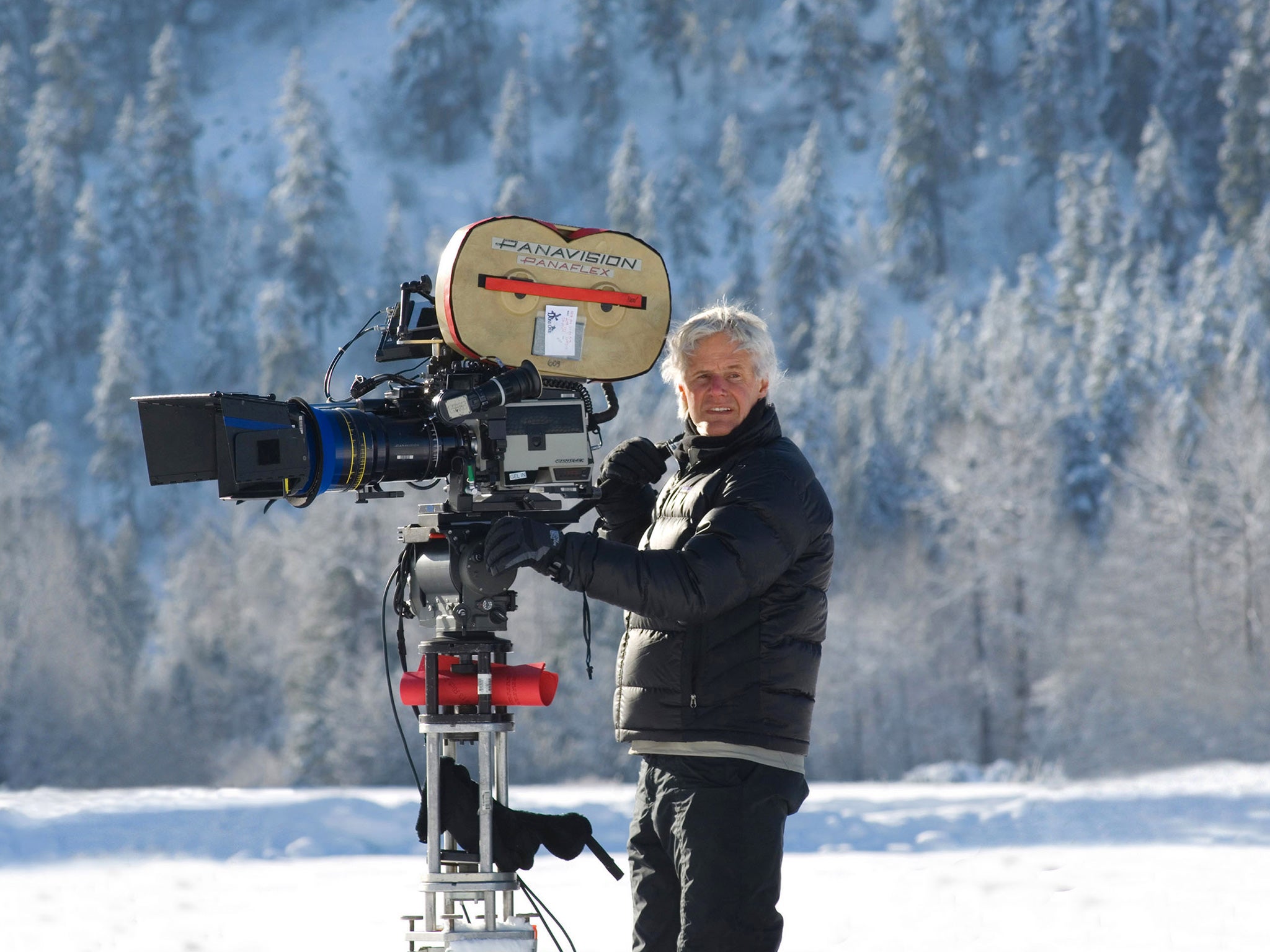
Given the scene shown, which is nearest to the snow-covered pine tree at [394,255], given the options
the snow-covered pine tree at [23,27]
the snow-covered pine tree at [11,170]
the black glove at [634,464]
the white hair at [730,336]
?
the snow-covered pine tree at [11,170]

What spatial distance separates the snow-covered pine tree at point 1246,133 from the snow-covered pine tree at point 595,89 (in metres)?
32.9

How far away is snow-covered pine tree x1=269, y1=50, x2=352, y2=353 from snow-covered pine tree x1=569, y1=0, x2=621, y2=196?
15.3 metres

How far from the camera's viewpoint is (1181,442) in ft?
148

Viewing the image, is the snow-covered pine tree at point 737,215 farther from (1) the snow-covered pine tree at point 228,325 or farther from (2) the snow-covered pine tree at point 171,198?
(2) the snow-covered pine tree at point 171,198

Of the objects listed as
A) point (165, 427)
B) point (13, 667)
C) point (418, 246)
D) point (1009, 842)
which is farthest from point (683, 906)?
point (418, 246)

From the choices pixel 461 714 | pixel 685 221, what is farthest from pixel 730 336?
pixel 685 221

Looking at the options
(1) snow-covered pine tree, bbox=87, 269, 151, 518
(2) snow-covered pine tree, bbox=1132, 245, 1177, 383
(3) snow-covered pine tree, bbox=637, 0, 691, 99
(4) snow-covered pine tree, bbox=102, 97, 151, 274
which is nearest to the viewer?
(2) snow-covered pine tree, bbox=1132, 245, 1177, 383

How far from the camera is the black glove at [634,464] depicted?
4.13 m

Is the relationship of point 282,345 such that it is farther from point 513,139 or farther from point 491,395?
point 491,395

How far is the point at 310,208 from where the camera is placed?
73500mm

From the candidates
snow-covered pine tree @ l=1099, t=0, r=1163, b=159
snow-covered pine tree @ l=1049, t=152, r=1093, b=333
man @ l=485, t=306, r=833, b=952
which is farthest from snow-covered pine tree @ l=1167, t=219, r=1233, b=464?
man @ l=485, t=306, r=833, b=952

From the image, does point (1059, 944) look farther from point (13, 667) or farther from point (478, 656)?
point (13, 667)

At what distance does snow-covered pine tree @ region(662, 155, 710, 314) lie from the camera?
74.7m

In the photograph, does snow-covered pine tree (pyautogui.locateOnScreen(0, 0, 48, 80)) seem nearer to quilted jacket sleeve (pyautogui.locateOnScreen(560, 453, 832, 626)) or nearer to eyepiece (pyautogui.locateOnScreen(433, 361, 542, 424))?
eyepiece (pyautogui.locateOnScreen(433, 361, 542, 424))
